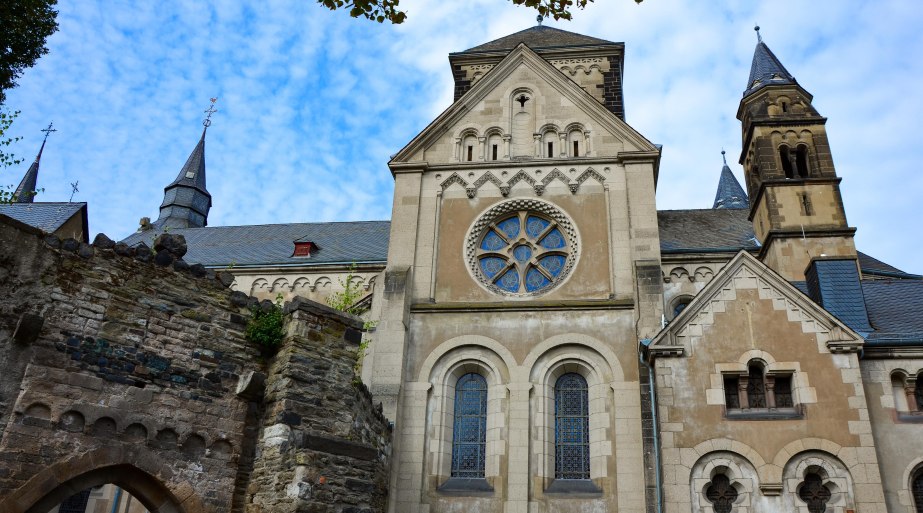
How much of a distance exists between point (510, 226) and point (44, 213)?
14.8m

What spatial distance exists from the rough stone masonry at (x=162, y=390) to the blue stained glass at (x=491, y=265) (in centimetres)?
660

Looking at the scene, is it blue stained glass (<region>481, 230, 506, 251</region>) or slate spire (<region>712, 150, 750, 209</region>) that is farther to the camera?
slate spire (<region>712, 150, 750, 209</region>)

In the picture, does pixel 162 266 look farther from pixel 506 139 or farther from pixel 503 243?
pixel 506 139

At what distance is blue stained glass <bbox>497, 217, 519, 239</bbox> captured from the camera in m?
18.6

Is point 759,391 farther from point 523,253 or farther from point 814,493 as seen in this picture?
point 523,253

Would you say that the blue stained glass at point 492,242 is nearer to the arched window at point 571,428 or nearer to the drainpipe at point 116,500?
the arched window at point 571,428

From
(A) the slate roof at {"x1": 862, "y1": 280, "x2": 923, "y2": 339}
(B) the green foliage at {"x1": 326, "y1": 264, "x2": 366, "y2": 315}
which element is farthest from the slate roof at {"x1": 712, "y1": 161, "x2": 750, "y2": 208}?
(B) the green foliage at {"x1": 326, "y1": 264, "x2": 366, "y2": 315}

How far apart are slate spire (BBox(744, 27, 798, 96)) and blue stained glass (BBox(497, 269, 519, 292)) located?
11949 millimetres

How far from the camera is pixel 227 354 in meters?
11.0

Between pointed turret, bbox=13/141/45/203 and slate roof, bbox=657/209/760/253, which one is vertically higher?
pointed turret, bbox=13/141/45/203

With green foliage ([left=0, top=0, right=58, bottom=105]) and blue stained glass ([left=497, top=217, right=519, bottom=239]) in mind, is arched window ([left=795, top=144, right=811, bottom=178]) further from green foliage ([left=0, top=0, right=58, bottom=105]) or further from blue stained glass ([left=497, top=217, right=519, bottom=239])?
green foliage ([left=0, top=0, right=58, bottom=105])

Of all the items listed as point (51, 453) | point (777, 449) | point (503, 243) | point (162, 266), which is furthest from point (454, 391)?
point (51, 453)

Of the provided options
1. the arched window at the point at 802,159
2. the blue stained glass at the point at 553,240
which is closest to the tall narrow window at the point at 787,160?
the arched window at the point at 802,159

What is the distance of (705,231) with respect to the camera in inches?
943
